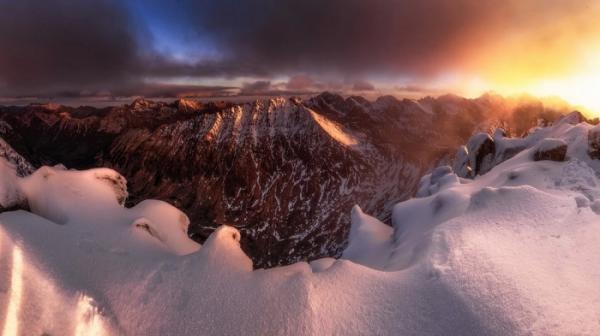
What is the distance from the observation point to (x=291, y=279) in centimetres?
1059

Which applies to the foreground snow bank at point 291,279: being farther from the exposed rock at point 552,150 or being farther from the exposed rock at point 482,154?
the exposed rock at point 482,154

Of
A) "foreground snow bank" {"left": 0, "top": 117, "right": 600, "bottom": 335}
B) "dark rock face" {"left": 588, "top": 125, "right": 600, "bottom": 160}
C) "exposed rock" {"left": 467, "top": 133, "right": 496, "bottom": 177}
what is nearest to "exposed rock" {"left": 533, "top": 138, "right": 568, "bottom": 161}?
"dark rock face" {"left": 588, "top": 125, "right": 600, "bottom": 160}

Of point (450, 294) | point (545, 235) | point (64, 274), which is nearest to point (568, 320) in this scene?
point (450, 294)

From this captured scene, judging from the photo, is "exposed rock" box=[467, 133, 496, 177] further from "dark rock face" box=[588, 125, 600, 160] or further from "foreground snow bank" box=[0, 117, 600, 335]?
"foreground snow bank" box=[0, 117, 600, 335]

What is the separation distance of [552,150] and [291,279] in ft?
72.4

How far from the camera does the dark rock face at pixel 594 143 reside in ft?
71.6

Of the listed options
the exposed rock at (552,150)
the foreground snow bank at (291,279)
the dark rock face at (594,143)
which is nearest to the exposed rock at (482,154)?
the exposed rock at (552,150)

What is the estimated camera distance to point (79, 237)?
12.2 m

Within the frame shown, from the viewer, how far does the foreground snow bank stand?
30.4ft

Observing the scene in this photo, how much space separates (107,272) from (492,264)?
12497 mm

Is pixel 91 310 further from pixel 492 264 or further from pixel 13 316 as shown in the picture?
pixel 492 264

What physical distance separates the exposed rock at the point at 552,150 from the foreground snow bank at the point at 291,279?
932cm

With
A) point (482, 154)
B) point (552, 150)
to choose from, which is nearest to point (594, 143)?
point (552, 150)

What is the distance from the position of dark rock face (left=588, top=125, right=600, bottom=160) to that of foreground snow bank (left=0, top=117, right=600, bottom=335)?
972cm
